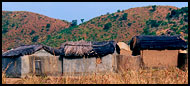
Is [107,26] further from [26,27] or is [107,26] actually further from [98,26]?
[26,27]

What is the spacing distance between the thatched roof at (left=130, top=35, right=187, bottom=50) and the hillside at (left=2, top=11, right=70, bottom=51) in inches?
1480

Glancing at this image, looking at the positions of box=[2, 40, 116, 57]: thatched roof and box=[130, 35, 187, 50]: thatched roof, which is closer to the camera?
box=[2, 40, 116, 57]: thatched roof

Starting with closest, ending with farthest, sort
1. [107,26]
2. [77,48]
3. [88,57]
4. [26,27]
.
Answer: [88,57] → [77,48] → [107,26] → [26,27]

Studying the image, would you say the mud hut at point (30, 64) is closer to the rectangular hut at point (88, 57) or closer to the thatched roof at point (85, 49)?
the rectangular hut at point (88, 57)

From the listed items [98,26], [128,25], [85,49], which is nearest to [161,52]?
[85,49]

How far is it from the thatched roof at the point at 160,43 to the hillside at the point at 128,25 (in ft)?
74.7

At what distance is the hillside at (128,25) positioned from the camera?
45062 mm

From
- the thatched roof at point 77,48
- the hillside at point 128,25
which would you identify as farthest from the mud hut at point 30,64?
the hillside at point 128,25

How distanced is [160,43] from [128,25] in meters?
36.3

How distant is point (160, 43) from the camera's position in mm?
17219

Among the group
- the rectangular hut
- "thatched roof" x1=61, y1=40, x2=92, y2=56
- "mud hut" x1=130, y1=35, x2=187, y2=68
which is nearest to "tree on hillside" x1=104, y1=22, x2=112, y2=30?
"mud hut" x1=130, y1=35, x2=187, y2=68

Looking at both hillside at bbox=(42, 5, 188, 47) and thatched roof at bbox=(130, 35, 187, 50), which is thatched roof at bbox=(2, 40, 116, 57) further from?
hillside at bbox=(42, 5, 188, 47)

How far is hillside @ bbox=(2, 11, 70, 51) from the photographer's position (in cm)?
5406

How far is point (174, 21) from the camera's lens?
151ft
